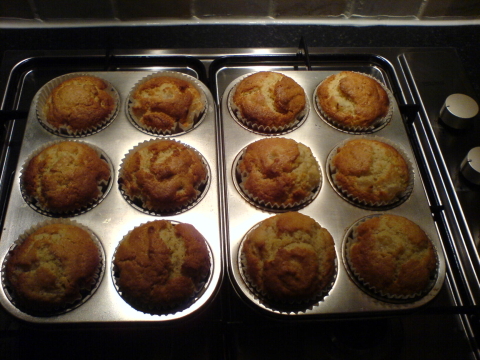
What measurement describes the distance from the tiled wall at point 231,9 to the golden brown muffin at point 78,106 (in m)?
0.91

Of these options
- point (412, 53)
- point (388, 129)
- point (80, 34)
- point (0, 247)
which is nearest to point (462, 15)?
point (412, 53)

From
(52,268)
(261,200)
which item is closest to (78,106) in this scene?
(52,268)

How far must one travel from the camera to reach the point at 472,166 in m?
2.26

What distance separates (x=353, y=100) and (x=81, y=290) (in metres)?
1.81

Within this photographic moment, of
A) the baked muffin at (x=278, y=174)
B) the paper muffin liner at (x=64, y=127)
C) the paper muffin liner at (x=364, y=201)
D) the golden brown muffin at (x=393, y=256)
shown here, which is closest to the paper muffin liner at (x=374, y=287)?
the golden brown muffin at (x=393, y=256)

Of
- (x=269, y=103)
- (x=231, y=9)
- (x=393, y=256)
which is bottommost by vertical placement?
(x=393, y=256)

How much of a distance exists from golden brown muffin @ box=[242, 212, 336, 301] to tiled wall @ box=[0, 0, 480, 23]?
1825mm

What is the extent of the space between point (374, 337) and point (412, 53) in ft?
6.72

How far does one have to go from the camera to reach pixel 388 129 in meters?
2.26

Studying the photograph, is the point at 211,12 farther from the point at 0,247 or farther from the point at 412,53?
the point at 0,247

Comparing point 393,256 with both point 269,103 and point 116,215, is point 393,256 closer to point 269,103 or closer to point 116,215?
point 269,103

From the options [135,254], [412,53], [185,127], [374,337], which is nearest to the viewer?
[135,254]

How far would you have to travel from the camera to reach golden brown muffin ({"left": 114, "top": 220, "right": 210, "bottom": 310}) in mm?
1690

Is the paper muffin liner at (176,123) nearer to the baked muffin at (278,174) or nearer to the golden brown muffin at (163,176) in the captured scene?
the golden brown muffin at (163,176)
